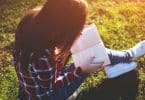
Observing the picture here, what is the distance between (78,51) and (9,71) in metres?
1.22

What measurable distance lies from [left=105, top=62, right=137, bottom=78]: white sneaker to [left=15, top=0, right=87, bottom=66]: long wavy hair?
1.21 m

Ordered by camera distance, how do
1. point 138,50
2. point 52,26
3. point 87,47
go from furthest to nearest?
point 138,50
point 87,47
point 52,26

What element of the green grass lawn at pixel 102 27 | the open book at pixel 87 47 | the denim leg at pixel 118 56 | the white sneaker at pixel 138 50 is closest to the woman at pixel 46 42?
the open book at pixel 87 47

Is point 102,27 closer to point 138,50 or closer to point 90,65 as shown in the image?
point 138,50

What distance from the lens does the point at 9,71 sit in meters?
4.96

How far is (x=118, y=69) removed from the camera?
4652 millimetres

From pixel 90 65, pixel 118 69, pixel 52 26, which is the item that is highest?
pixel 52 26

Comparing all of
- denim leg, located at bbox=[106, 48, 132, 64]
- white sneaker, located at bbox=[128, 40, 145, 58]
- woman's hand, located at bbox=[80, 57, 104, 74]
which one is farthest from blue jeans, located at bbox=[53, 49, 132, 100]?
white sneaker, located at bbox=[128, 40, 145, 58]

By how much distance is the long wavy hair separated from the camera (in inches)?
129

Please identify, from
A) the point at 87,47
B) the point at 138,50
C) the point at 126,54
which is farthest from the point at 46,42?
the point at 138,50

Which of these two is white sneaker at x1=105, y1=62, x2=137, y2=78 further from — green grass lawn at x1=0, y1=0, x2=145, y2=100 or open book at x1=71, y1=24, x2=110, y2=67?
open book at x1=71, y1=24, x2=110, y2=67

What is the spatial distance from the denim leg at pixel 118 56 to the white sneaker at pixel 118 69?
5 centimetres

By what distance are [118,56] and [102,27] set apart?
113cm

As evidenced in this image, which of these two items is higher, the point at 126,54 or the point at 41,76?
the point at 41,76
